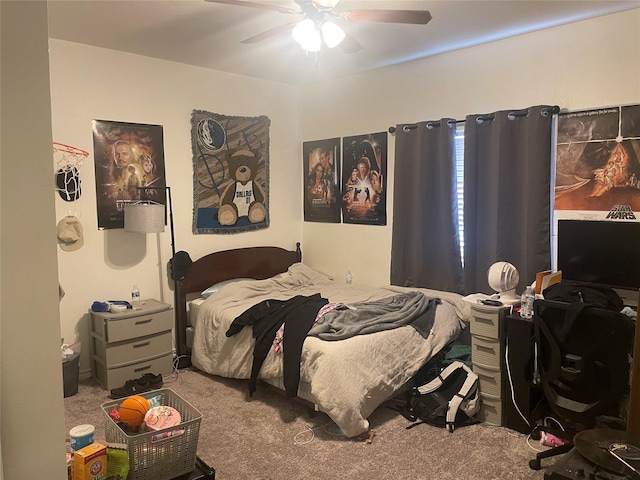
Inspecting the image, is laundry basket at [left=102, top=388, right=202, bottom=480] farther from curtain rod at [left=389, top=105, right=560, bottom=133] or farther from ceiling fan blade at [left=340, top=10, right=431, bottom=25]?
curtain rod at [left=389, top=105, right=560, bottom=133]

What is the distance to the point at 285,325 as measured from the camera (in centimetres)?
321

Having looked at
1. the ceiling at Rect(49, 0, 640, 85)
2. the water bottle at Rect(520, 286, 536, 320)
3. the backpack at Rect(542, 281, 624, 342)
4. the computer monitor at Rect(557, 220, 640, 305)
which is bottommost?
the water bottle at Rect(520, 286, 536, 320)

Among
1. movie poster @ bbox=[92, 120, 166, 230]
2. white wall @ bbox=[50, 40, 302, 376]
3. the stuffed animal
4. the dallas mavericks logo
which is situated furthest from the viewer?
the stuffed animal

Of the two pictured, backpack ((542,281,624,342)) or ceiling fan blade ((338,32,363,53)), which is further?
ceiling fan blade ((338,32,363,53))

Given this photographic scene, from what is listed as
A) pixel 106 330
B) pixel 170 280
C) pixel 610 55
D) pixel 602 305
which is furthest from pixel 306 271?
pixel 610 55

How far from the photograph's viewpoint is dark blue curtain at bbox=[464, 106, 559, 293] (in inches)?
132

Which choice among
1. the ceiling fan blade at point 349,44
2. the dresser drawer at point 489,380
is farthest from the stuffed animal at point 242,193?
the dresser drawer at point 489,380

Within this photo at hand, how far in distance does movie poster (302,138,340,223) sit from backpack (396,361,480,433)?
213 centimetres

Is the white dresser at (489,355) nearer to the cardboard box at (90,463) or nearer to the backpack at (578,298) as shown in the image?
the backpack at (578,298)

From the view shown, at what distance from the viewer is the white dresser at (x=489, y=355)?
297 centimetres

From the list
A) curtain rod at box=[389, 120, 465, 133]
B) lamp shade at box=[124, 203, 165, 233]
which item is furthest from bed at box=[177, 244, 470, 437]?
curtain rod at box=[389, 120, 465, 133]

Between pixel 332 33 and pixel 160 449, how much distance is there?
2185mm

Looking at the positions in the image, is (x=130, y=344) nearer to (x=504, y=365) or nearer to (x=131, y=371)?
(x=131, y=371)

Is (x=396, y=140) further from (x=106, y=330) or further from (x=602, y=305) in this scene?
(x=106, y=330)
